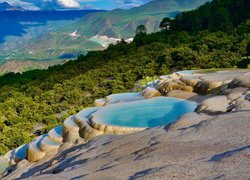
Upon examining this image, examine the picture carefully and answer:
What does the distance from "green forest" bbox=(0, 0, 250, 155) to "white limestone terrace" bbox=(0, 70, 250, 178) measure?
33.1 ft

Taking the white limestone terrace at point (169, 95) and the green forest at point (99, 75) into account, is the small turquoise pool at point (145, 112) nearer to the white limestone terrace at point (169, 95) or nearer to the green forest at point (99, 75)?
the white limestone terrace at point (169, 95)

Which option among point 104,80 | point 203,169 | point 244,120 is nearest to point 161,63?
point 104,80

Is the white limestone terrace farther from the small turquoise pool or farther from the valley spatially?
the small turquoise pool

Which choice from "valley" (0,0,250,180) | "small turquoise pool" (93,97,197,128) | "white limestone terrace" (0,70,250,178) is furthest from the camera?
"small turquoise pool" (93,97,197,128)

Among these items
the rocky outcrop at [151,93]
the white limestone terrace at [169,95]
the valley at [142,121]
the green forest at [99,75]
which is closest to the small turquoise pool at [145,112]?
the valley at [142,121]

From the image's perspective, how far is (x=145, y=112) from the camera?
28.4 meters

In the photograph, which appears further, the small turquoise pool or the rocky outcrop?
the rocky outcrop

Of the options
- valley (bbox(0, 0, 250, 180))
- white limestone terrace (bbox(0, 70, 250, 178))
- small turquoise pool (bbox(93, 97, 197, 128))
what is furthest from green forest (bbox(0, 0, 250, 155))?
small turquoise pool (bbox(93, 97, 197, 128))

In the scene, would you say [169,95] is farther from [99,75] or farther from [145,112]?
[99,75]

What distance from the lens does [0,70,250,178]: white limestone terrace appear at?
73.2 ft

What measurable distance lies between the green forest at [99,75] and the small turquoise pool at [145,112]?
12.5 metres

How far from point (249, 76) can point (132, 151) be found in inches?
514

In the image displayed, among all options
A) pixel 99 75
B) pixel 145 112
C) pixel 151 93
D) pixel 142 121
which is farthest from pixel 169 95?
pixel 99 75

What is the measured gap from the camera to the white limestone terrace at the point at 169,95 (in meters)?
22.3
